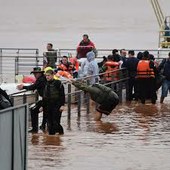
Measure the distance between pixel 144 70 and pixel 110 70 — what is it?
114cm

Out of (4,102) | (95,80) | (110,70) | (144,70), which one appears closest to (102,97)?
(95,80)

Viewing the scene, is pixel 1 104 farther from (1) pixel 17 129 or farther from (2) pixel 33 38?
(2) pixel 33 38

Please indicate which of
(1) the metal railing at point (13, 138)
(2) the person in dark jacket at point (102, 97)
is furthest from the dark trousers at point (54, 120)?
(1) the metal railing at point (13, 138)

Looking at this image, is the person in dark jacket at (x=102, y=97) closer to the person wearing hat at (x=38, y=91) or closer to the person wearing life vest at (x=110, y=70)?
the person wearing hat at (x=38, y=91)

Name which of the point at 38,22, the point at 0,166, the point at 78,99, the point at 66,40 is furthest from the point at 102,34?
the point at 0,166

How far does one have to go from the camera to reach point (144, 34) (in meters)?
69.5

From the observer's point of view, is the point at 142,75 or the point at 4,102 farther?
the point at 142,75

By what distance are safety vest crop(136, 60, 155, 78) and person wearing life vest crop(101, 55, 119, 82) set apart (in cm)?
59

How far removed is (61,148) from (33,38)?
164 feet

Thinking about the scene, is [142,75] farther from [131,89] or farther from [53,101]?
[53,101]

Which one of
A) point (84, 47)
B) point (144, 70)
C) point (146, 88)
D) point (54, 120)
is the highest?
point (84, 47)

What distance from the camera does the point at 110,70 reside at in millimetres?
23109

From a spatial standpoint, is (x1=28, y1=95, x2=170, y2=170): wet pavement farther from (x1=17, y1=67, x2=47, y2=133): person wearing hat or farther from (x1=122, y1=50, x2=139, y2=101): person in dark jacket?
(x1=122, y1=50, x2=139, y2=101): person in dark jacket

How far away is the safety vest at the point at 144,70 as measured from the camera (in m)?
22.2
